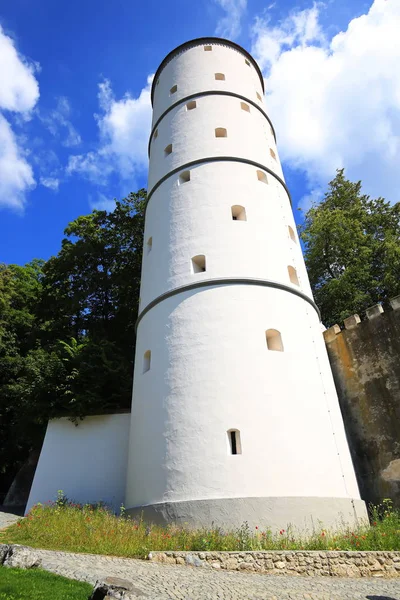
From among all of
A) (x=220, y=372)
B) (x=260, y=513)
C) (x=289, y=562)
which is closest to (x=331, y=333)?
(x=220, y=372)

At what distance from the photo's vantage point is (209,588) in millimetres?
4965

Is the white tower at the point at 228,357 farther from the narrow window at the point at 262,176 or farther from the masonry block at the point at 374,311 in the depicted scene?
the masonry block at the point at 374,311

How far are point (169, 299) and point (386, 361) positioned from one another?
598 centimetres

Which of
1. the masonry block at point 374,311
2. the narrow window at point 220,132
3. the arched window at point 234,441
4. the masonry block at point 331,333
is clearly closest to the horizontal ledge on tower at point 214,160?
the narrow window at point 220,132

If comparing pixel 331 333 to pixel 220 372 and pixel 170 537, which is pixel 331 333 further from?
pixel 170 537

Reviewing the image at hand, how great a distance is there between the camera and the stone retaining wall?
20.8 feet

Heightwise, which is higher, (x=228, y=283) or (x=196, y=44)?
(x=196, y=44)

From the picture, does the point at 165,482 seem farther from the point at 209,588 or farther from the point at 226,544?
the point at 209,588

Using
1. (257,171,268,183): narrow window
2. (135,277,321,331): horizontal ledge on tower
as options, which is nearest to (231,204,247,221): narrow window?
(257,171,268,183): narrow window

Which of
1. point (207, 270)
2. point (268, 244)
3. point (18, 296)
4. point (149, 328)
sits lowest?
point (149, 328)

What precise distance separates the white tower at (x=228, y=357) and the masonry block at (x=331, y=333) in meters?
0.95

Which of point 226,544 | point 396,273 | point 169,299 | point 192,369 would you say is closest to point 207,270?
point 169,299

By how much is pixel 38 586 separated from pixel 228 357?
19.9ft

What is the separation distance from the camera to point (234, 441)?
355 inches
